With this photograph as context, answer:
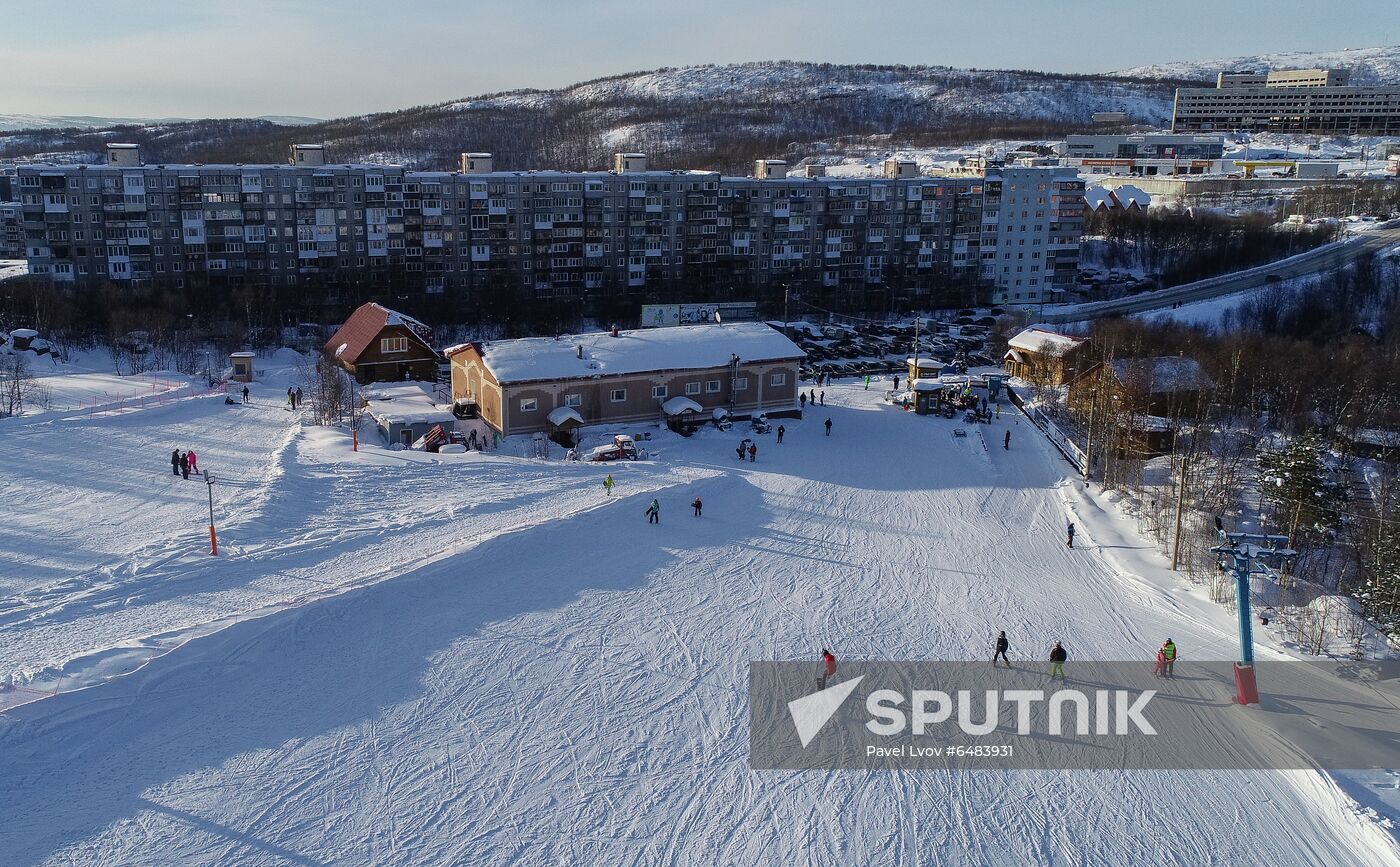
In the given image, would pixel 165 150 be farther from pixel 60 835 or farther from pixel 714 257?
pixel 60 835

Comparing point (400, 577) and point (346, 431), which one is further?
point (346, 431)

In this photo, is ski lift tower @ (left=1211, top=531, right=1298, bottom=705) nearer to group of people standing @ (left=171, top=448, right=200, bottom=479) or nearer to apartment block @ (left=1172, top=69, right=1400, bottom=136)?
group of people standing @ (left=171, top=448, right=200, bottom=479)

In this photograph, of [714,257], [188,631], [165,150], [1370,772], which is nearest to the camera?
[1370,772]

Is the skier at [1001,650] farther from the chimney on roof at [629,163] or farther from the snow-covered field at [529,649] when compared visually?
the chimney on roof at [629,163]

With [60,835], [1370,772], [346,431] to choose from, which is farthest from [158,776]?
[346,431]

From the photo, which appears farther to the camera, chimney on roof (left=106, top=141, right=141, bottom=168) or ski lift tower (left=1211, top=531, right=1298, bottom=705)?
chimney on roof (left=106, top=141, right=141, bottom=168)

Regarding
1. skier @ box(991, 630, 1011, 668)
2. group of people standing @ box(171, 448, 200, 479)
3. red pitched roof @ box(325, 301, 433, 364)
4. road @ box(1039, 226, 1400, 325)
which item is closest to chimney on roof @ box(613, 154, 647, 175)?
red pitched roof @ box(325, 301, 433, 364)

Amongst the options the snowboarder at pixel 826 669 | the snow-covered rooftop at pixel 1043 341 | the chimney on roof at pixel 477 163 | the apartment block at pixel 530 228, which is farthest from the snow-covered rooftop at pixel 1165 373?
the chimney on roof at pixel 477 163

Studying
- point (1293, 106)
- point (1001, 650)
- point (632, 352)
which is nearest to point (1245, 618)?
point (1001, 650)
